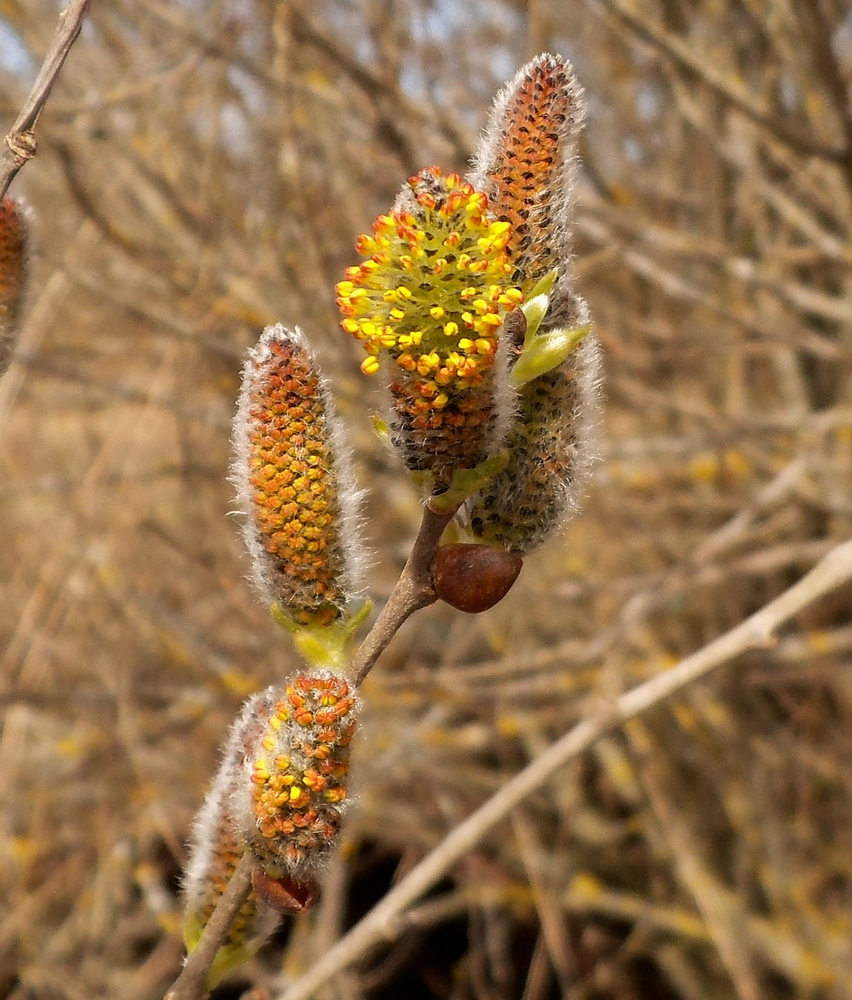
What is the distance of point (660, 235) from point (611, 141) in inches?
33.1

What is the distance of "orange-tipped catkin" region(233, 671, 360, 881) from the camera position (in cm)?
93

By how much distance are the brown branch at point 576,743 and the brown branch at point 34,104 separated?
3.39ft

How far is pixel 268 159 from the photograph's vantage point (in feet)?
11.7

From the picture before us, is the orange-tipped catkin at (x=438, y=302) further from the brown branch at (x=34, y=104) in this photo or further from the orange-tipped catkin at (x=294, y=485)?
the brown branch at (x=34, y=104)

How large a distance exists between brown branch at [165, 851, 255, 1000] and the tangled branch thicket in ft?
6.09

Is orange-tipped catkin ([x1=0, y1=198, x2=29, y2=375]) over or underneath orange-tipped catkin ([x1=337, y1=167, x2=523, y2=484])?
over

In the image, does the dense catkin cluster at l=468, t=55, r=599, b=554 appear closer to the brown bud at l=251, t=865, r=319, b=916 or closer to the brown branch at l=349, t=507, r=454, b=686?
the brown branch at l=349, t=507, r=454, b=686

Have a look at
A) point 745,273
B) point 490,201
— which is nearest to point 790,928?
point 745,273

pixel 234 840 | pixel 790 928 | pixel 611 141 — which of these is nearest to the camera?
pixel 234 840

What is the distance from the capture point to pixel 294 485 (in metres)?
0.97

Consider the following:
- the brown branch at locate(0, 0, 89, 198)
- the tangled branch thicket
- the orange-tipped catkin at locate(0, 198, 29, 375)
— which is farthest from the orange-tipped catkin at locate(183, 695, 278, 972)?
the tangled branch thicket

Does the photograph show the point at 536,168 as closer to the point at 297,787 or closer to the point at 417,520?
the point at 297,787

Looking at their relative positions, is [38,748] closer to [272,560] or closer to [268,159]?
[268,159]

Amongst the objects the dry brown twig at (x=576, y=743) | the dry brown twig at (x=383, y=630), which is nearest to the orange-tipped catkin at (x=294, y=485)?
the dry brown twig at (x=383, y=630)
